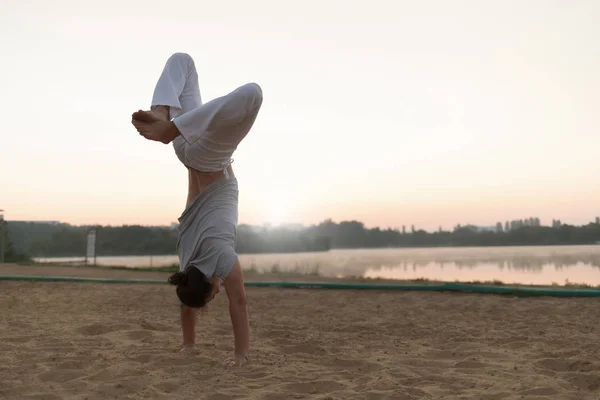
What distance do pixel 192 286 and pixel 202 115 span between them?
1310 mm

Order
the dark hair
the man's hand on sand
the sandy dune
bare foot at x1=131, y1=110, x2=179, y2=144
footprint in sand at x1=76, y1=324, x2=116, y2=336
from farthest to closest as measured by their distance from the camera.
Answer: footprint in sand at x1=76, y1=324, x2=116, y2=336 < the man's hand on sand < the dark hair < the sandy dune < bare foot at x1=131, y1=110, x2=179, y2=144

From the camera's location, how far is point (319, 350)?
4.11m

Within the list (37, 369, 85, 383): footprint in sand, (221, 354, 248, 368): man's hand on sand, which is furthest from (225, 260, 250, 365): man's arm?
(37, 369, 85, 383): footprint in sand

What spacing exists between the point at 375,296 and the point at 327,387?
15.6ft

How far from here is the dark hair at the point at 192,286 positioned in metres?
3.38

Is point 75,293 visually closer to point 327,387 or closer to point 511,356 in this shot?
point 327,387

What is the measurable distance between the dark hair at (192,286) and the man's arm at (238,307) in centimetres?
16

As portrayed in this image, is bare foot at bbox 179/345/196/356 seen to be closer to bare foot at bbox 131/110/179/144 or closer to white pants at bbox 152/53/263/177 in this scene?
white pants at bbox 152/53/263/177

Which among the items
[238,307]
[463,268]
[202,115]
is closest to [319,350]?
[238,307]

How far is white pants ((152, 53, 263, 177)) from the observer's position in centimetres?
264

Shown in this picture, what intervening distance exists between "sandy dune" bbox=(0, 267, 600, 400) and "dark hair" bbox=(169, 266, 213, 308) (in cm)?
49

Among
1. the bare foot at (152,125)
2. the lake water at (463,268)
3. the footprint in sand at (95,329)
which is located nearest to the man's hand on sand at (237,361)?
the bare foot at (152,125)

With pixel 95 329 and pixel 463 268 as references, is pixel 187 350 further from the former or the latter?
pixel 463 268

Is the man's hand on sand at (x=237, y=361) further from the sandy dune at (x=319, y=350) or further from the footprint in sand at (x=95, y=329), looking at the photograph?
the footprint in sand at (x=95, y=329)
